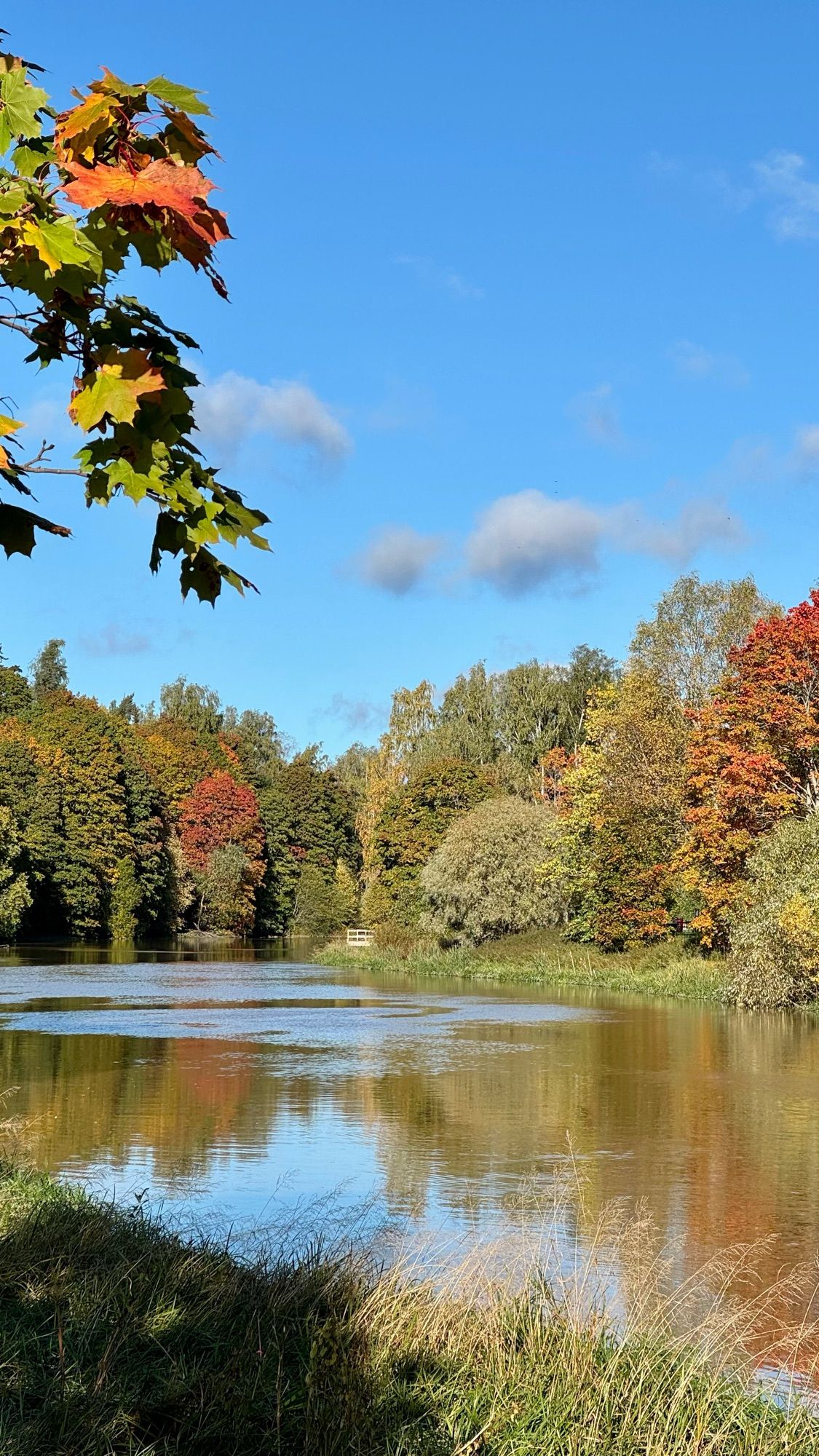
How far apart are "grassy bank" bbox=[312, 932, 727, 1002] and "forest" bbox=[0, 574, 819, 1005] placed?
3.68 feet

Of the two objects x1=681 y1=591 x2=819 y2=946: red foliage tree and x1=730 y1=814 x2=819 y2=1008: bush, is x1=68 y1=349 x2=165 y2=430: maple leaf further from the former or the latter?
x1=681 y1=591 x2=819 y2=946: red foliage tree

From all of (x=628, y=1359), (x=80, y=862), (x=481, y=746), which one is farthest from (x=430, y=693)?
(x=628, y=1359)

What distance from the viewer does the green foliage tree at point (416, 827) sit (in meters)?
58.8

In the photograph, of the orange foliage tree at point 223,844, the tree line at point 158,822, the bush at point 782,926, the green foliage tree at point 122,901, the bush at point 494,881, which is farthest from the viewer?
the orange foliage tree at point 223,844

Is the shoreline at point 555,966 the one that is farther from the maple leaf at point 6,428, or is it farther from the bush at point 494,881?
the maple leaf at point 6,428

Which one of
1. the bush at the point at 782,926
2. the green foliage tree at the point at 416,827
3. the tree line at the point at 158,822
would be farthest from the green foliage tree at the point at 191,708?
the bush at the point at 782,926

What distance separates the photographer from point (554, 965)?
131 feet

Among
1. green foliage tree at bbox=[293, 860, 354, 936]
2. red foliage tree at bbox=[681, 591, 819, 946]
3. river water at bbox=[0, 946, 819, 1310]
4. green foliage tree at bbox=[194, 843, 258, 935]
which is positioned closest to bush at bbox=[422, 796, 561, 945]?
red foliage tree at bbox=[681, 591, 819, 946]

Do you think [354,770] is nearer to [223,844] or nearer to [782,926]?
[223,844]

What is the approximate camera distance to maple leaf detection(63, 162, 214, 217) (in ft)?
9.40

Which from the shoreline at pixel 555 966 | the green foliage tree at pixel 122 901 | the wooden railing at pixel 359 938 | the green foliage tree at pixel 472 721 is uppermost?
the green foliage tree at pixel 472 721

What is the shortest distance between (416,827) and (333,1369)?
55.1 metres

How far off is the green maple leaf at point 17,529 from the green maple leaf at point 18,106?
30.4 inches

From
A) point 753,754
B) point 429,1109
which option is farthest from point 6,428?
point 753,754
